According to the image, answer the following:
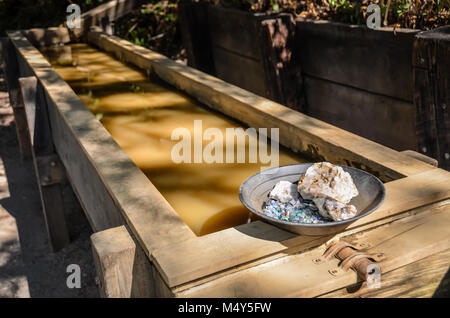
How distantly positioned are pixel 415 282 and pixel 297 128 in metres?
1.00

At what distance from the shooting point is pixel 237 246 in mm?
1446

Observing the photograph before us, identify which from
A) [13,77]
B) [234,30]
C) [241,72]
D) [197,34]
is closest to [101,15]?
[197,34]

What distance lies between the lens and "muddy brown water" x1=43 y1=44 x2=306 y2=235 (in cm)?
210

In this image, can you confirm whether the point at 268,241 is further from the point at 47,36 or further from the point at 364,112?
the point at 47,36

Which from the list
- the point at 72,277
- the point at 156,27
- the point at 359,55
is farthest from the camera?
the point at 156,27

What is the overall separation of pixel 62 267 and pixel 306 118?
256cm

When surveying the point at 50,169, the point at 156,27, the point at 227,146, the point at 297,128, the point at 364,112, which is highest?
the point at 156,27

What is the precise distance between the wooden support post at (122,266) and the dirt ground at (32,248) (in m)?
2.36

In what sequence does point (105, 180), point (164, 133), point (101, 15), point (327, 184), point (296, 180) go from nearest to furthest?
point (327, 184), point (296, 180), point (105, 180), point (164, 133), point (101, 15)

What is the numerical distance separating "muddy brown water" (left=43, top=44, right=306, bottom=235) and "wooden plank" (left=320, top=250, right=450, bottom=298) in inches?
23.4

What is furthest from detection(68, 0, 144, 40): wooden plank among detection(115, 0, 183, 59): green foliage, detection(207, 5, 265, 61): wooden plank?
detection(207, 5, 265, 61): wooden plank

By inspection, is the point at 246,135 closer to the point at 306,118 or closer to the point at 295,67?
the point at 306,118

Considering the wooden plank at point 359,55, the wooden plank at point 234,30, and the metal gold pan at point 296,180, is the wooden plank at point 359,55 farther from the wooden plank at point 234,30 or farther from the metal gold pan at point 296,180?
the metal gold pan at point 296,180

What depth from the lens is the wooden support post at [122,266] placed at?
1.49 metres
